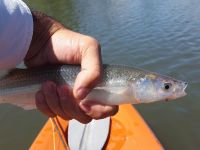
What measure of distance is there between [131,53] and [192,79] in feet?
10.8

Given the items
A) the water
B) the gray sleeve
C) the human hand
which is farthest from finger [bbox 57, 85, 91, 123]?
the water

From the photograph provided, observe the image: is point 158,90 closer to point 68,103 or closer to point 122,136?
point 68,103

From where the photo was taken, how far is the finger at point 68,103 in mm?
2836

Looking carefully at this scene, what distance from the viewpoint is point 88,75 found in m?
2.69

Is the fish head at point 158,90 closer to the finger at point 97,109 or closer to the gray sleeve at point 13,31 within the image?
the finger at point 97,109

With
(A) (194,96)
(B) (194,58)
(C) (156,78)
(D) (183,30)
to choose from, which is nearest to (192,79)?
(A) (194,96)

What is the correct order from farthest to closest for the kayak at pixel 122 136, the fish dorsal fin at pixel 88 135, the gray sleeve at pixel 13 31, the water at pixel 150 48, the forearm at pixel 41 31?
the water at pixel 150 48, the fish dorsal fin at pixel 88 135, the kayak at pixel 122 136, the forearm at pixel 41 31, the gray sleeve at pixel 13 31

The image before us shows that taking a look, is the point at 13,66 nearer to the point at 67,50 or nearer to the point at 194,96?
the point at 67,50

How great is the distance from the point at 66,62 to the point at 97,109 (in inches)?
22.7

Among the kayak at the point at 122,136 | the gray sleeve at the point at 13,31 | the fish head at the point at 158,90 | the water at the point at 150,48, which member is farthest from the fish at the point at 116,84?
the water at the point at 150,48

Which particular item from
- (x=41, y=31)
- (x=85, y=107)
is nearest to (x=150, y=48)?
(x=41, y=31)

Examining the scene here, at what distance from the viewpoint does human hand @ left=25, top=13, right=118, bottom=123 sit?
2750 mm

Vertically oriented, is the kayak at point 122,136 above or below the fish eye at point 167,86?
below

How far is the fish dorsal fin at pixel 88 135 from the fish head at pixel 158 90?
2.70m
